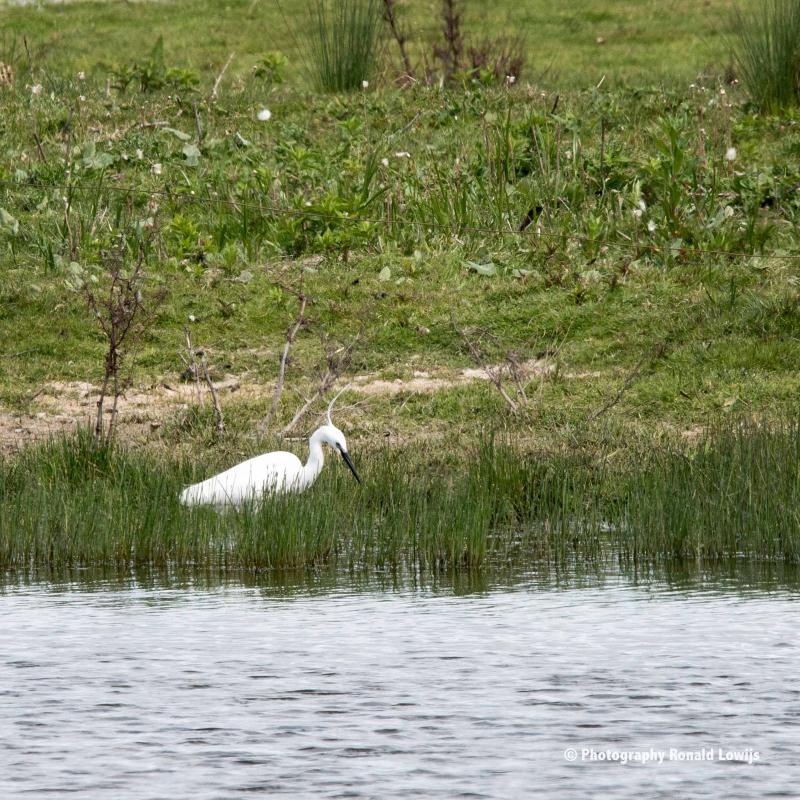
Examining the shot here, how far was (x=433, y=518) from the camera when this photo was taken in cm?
792

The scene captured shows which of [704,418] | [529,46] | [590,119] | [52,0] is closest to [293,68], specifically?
[529,46]

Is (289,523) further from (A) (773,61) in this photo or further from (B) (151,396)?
(A) (773,61)

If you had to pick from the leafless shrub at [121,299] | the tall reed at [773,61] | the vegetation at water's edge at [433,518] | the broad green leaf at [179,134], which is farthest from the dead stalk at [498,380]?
the tall reed at [773,61]

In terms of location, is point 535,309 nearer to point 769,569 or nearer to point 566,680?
point 769,569

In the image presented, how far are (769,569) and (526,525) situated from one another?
1.35 meters

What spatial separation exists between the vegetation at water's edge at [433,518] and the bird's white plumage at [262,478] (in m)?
0.11

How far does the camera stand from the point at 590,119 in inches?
650

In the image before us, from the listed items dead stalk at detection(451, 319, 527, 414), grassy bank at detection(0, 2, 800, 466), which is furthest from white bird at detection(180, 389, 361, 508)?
dead stalk at detection(451, 319, 527, 414)

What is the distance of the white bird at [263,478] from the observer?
8.33 metres

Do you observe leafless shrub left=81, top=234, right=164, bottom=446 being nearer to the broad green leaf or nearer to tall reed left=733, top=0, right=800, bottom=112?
the broad green leaf

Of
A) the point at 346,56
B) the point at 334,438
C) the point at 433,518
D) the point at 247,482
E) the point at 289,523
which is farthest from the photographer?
the point at 346,56

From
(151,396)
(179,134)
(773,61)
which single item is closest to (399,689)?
(151,396)

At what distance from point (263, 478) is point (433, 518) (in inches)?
41.8

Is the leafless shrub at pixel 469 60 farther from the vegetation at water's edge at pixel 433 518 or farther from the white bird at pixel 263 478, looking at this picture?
the vegetation at water's edge at pixel 433 518
